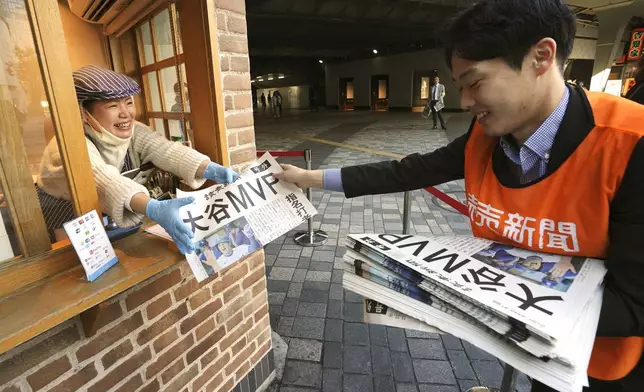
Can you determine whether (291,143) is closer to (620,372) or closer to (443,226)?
(443,226)

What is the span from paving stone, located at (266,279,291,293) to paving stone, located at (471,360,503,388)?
1.53 metres

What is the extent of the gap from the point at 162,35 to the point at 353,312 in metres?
2.22

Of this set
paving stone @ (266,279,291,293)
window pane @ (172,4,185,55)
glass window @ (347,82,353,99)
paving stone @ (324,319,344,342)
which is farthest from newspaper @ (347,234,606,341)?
glass window @ (347,82,353,99)

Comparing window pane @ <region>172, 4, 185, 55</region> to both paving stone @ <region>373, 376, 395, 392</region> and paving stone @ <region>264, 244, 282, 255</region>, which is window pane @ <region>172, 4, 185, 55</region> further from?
paving stone @ <region>264, 244, 282, 255</region>

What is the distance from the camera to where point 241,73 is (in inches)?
60.8

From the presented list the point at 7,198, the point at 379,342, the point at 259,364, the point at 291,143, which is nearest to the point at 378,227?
the point at 379,342

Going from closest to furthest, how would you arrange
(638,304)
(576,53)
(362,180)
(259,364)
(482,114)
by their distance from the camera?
1. (638,304)
2. (482,114)
3. (362,180)
4. (259,364)
5. (576,53)

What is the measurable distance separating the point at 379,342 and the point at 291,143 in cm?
802

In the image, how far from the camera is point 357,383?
1952mm

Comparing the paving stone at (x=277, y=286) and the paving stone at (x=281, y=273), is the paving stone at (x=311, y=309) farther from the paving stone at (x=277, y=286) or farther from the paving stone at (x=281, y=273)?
the paving stone at (x=281, y=273)

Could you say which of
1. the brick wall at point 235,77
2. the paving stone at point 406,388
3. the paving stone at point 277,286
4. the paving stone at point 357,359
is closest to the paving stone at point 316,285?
the paving stone at point 277,286

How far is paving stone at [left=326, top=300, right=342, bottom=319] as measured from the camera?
2531 millimetres

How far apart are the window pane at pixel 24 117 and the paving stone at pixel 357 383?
1659mm

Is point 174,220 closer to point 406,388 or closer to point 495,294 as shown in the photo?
point 495,294
